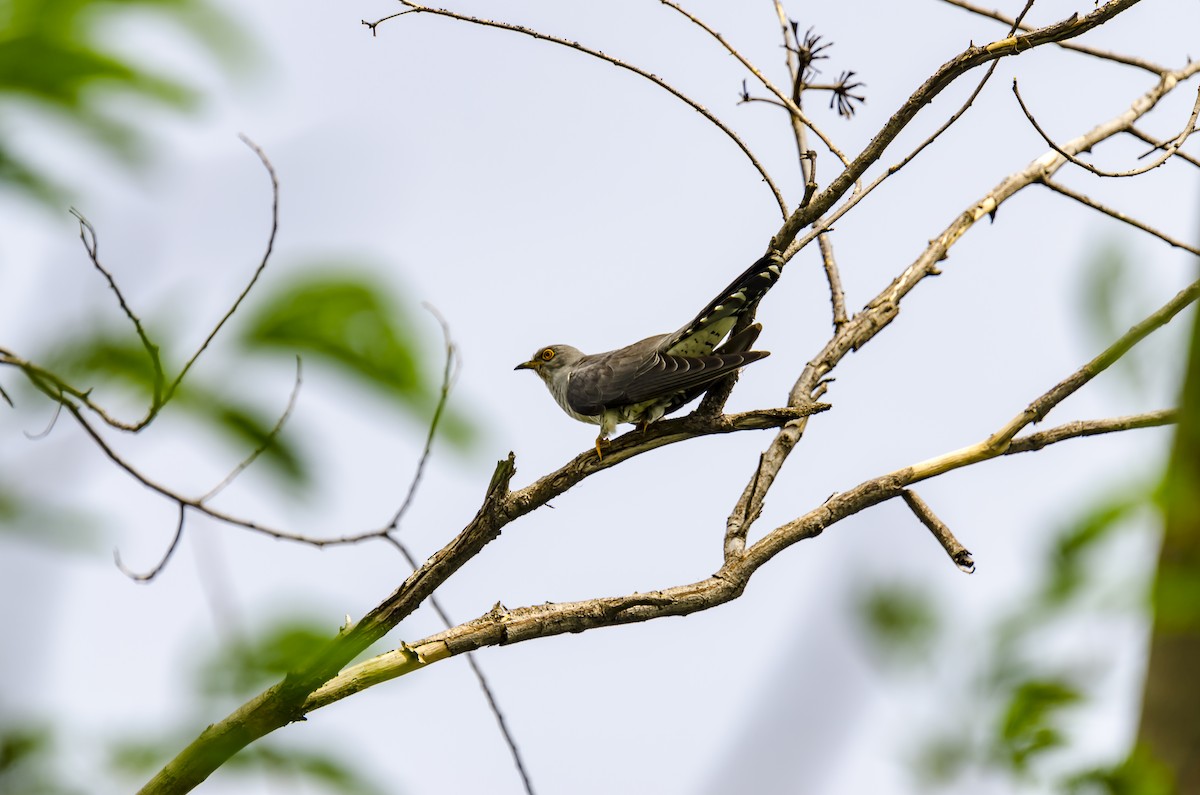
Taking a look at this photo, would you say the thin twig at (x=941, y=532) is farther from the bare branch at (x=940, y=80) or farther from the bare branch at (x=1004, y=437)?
the bare branch at (x=940, y=80)

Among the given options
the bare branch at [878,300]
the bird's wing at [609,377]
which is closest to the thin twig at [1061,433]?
the bare branch at [878,300]

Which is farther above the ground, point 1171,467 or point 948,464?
point 948,464

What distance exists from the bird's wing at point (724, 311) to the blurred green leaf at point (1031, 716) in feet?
11.2

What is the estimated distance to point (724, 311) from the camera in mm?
5301

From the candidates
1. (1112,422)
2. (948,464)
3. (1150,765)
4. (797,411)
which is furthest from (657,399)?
(1150,765)

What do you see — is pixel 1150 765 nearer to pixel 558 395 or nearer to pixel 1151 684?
pixel 1151 684

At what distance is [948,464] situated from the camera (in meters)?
5.02

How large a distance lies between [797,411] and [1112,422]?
4.89ft

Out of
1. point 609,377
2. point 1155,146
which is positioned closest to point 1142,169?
point 1155,146

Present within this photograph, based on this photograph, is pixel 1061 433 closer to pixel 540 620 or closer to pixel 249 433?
pixel 540 620

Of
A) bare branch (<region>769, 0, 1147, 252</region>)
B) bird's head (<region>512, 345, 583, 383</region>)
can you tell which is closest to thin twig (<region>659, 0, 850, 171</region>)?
bare branch (<region>769, 0, 1147, 252</region>)

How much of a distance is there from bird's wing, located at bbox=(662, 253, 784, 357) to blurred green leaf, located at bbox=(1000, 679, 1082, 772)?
11.2 ft

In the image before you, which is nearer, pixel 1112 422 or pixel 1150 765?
pixel 1150 765

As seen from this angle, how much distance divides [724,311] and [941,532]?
142 cm
